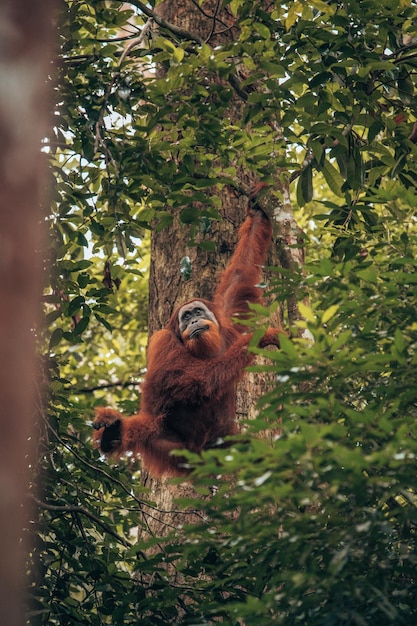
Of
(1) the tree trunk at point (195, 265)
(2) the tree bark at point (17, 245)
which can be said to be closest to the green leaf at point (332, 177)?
(1) the tree trunk at point (195, 265)

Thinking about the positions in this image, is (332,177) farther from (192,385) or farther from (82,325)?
(82,325)

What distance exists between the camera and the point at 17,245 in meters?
2.10

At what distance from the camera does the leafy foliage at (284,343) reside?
2.97m

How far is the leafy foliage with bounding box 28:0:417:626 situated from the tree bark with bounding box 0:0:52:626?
3.29 ft

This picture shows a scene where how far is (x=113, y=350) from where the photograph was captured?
8.86 m

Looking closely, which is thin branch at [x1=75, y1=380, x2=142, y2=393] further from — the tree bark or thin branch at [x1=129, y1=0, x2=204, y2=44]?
the tree bark

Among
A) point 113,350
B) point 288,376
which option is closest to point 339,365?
point 288,376

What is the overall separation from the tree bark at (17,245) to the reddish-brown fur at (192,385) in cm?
307

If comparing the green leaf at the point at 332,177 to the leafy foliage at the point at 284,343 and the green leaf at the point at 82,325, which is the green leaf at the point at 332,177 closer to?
the leafy foliage at the point at 284,343

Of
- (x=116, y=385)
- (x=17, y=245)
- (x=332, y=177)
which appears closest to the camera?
(x=17, y=245)

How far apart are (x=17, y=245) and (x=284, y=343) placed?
1314 mm

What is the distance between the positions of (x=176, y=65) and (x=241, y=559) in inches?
99.8

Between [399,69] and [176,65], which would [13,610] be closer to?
[176,65]

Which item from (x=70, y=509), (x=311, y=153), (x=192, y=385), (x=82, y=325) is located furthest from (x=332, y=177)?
(x=70, y=509)
